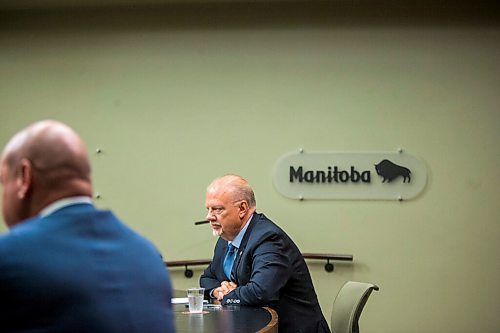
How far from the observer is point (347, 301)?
3.73 metres

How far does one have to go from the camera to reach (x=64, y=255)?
146 centimetres

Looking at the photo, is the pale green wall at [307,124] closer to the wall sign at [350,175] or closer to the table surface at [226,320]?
the wall sign at [350,175]

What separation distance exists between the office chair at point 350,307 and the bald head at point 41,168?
7.51ft

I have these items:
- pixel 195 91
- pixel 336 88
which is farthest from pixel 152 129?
pixel 336 88

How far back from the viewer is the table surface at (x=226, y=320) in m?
2.78

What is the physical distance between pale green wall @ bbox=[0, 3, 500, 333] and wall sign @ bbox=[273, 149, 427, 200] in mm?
59

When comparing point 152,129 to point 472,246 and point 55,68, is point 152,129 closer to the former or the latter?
point 55,68

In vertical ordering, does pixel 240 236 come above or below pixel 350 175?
below

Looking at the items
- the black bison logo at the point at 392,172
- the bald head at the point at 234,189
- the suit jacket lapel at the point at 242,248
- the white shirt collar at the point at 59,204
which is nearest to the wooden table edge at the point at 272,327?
the suit jacket lapel at the point at 242,248

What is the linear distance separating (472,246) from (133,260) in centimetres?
410

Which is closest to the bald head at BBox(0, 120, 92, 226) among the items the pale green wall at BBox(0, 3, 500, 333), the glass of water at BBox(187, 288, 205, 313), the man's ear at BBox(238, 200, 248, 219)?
the glass of water at BBox(187, 288, 205, 313)

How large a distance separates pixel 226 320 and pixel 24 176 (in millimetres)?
1643

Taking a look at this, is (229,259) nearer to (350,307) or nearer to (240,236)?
(240,236)

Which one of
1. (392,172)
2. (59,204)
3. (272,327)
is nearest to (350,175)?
(392,172)
